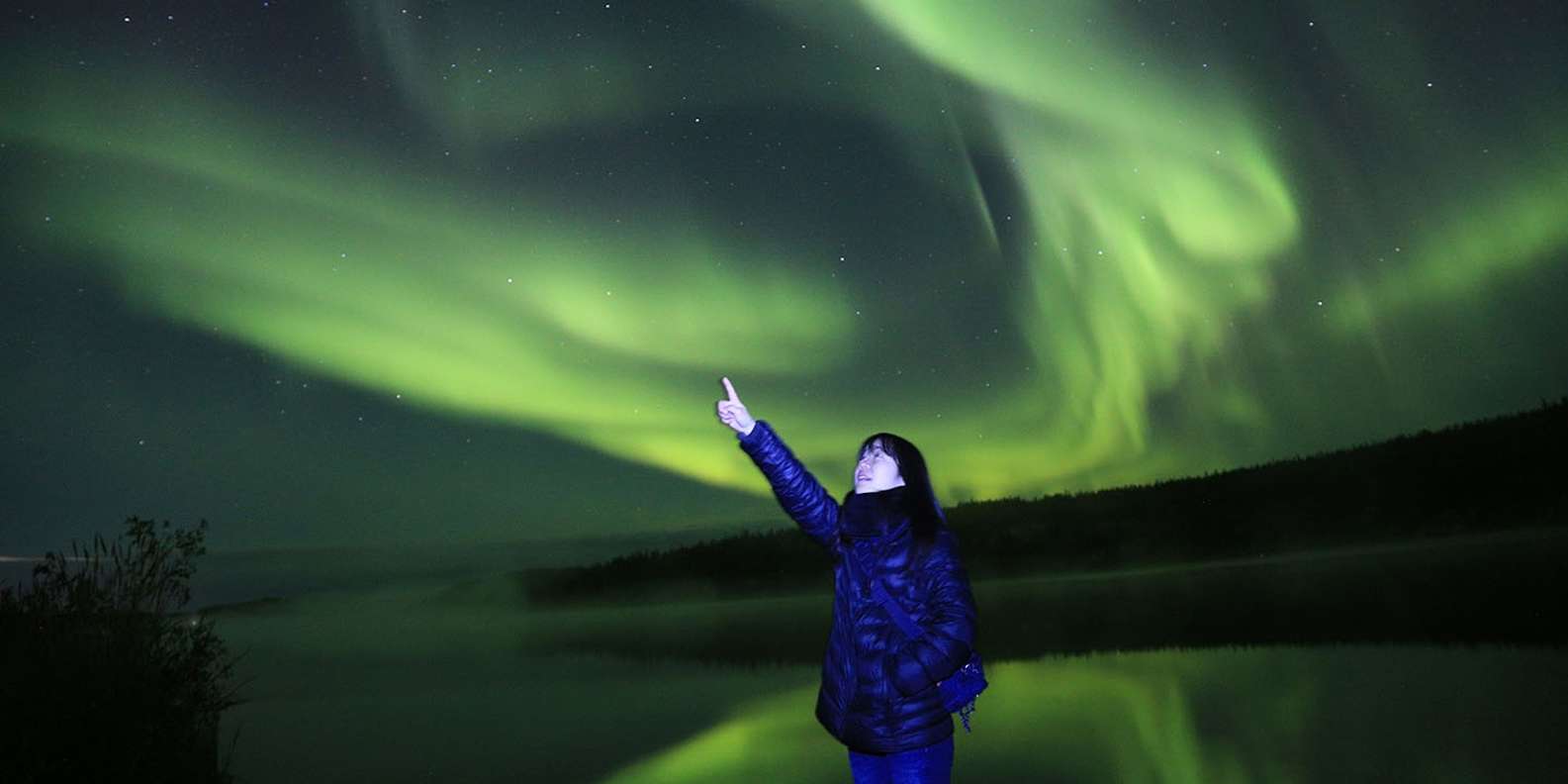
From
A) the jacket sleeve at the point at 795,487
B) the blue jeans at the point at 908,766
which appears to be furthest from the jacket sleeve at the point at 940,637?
the jacket sleeve at the point at 795,487

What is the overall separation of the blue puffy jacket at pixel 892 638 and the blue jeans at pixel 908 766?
5 centimetres

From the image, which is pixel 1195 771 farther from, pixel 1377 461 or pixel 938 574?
pixel 1377 461

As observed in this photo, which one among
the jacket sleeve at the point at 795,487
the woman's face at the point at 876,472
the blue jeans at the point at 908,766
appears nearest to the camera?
the blue jeans at the point at 908,766

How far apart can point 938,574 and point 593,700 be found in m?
16.8

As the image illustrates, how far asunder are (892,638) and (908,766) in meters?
0.51

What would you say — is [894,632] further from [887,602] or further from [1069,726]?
Result: [1069,726]

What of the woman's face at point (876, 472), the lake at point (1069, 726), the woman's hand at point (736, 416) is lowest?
the lake at point (1069, 726)

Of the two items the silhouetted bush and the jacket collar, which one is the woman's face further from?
the silhouetted bush

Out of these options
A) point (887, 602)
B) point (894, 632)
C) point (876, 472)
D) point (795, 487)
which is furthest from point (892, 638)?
point (795, 487)

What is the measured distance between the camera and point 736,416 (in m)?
5.12

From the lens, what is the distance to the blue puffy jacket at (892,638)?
4316 millimetres

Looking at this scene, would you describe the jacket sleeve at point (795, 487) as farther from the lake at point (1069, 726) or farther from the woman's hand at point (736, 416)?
the lake at point (1069, 726)

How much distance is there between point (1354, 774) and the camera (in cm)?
890

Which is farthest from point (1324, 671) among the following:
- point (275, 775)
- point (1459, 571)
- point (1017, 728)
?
point (1459, 571)
